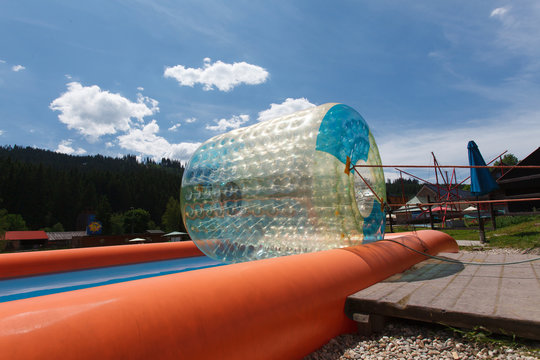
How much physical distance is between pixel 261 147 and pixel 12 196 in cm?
7044

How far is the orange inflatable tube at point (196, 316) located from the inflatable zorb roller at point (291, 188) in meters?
1.42

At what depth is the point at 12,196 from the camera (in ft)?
192

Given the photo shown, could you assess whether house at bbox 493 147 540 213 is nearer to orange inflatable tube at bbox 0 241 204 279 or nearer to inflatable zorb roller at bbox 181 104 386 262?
inflatable zorb roller at bbox 181 104 386 262

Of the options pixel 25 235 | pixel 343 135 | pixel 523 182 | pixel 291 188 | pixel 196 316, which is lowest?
pixel 25 235

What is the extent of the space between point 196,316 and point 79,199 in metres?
74.0

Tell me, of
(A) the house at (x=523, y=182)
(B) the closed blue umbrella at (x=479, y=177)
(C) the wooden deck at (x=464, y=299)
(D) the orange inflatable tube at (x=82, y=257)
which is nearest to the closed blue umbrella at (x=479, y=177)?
(B) the closed blue umbrella at (x=479, y=177)

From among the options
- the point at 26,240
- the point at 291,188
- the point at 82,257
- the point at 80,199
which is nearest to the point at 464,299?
the point at 291,188

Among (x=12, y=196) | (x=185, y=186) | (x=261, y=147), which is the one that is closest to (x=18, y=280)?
(x=185, y=186)

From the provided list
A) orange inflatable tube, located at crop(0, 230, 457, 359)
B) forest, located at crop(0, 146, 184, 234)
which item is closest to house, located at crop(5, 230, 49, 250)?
forest, located at crop(0, 146, 184, 234)

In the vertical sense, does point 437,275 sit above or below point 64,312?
below

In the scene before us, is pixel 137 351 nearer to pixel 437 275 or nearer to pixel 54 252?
pixel 437 275

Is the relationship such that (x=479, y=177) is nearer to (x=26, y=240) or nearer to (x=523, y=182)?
(x=523, y=182)

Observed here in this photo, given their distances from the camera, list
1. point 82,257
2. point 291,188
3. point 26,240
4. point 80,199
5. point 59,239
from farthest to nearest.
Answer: point 80,199, point 59,239, point 26,240, point 82,257, point 291,188

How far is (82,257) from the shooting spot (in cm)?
643
